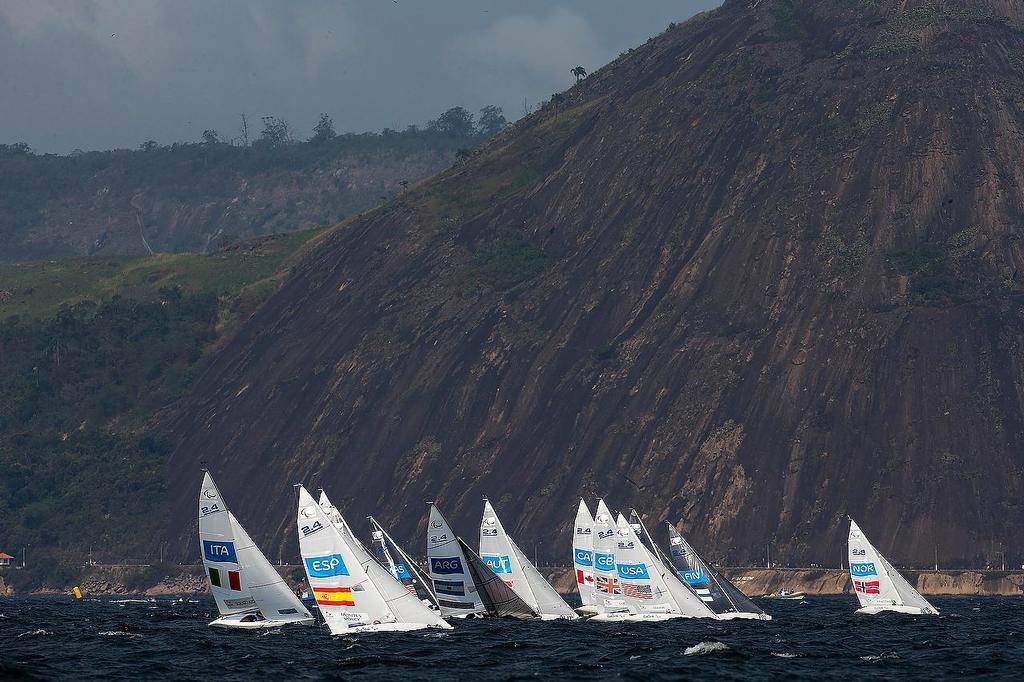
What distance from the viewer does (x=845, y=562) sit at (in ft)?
438

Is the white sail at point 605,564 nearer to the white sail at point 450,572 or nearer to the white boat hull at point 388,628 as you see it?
the white sail at point 450,572

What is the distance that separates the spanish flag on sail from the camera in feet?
188

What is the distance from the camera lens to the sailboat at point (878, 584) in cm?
7738

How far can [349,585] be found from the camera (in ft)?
187

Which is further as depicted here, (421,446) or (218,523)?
(421,446)

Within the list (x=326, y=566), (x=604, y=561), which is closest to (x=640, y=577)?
(x=604, y=561)

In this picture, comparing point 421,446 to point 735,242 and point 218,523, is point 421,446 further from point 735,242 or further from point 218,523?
point 218,523

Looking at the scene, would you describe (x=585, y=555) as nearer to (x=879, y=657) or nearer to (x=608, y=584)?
(x=608, y=584)

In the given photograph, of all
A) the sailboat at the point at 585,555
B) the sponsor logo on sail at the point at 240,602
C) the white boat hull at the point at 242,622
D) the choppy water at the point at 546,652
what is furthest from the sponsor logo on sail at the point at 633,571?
the sponsor logo on sail at the point at 240,602

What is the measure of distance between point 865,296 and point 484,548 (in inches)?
3592

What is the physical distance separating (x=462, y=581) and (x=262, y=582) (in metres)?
8.88

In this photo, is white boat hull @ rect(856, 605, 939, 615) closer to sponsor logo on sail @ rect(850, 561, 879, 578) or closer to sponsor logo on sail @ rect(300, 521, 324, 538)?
sponsor logo on sail @ rect(850, 561, 879, 578)

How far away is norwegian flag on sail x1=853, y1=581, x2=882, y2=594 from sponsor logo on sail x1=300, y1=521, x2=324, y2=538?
33.5 m

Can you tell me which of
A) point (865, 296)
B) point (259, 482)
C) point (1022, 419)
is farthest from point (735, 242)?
point (259, 482)
